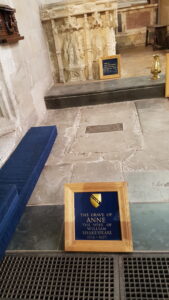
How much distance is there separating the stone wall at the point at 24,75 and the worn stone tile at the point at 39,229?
950 millimetres

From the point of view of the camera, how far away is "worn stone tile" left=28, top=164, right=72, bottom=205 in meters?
1.99

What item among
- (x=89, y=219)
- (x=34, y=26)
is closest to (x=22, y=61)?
(x=34, y=26)

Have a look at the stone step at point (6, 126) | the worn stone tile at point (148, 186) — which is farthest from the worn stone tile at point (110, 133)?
the stone step at point (6, 126)

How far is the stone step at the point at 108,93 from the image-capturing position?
397 centimetres

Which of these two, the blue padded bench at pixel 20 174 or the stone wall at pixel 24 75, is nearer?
the blue padded bench at pixel 20 174

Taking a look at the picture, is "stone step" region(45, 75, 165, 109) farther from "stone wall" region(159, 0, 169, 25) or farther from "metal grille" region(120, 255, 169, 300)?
"stone wall" region(159, 0, 169, 25)

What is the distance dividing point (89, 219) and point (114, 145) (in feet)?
4.96

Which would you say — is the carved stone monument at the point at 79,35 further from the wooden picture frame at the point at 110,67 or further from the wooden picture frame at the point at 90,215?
the wooden picture frame at the point at 90,215

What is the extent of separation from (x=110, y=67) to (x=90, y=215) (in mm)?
3959

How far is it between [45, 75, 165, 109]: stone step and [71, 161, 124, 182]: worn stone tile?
2.04 meters

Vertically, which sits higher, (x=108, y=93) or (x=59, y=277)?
(x=108, y=93)

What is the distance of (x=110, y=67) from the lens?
15.1ft

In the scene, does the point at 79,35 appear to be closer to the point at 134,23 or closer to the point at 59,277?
the point at 59,277

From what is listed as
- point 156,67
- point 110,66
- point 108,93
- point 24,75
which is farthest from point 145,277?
point 110,66
